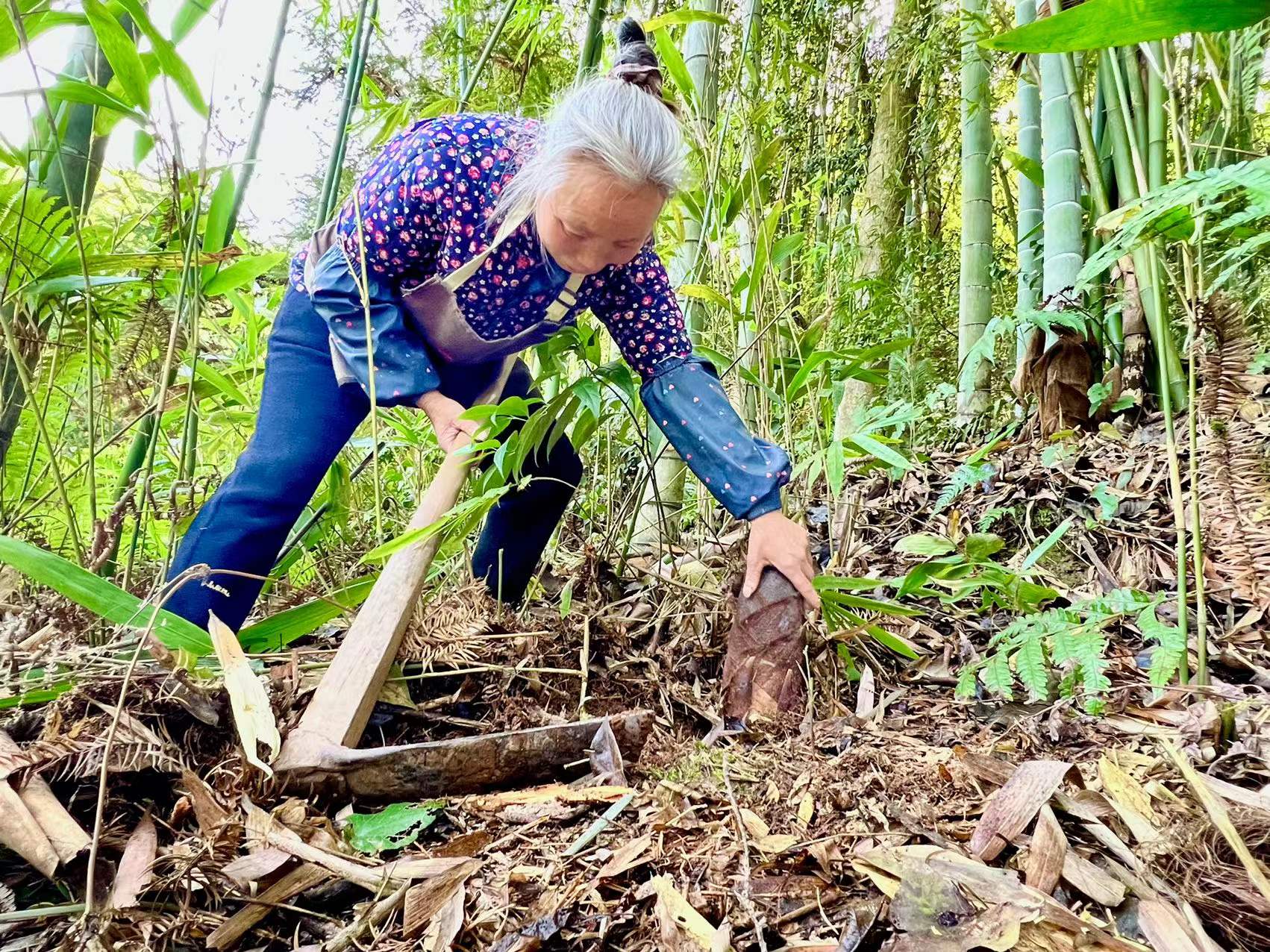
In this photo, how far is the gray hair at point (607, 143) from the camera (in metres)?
1.13

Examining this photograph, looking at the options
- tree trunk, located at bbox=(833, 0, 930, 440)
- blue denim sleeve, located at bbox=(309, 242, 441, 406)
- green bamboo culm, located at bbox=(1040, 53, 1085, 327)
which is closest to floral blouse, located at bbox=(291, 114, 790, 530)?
blue denim sleeve, located at bbox=(309, 242, 441, 406)

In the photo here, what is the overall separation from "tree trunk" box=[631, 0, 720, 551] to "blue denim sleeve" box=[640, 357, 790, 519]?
296mm

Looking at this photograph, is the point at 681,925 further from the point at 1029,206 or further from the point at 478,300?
the point at 1029,206

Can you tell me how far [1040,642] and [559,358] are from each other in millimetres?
1095

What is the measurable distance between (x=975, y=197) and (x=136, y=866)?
2.81 m

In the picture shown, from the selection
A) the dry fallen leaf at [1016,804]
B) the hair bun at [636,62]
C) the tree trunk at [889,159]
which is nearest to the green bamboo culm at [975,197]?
the tree trunk at [889,159]

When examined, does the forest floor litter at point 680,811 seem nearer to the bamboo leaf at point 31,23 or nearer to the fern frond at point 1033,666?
the fern frond at point 1033,666

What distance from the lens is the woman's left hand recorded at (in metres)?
1.09

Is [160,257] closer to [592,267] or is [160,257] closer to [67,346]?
[67,346]

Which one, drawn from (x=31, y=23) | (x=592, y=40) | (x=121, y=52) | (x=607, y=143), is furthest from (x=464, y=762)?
(x=592, y=40)

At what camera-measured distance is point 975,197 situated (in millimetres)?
2586

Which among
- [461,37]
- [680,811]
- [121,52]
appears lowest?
[680,811]

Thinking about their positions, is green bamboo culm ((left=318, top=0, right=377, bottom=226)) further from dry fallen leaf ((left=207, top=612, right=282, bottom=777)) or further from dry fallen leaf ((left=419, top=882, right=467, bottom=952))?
dry fallen leaf ((left=419, top=882, right=467, bottom=952))

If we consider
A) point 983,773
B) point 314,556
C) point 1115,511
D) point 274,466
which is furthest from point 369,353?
point 1115,511
